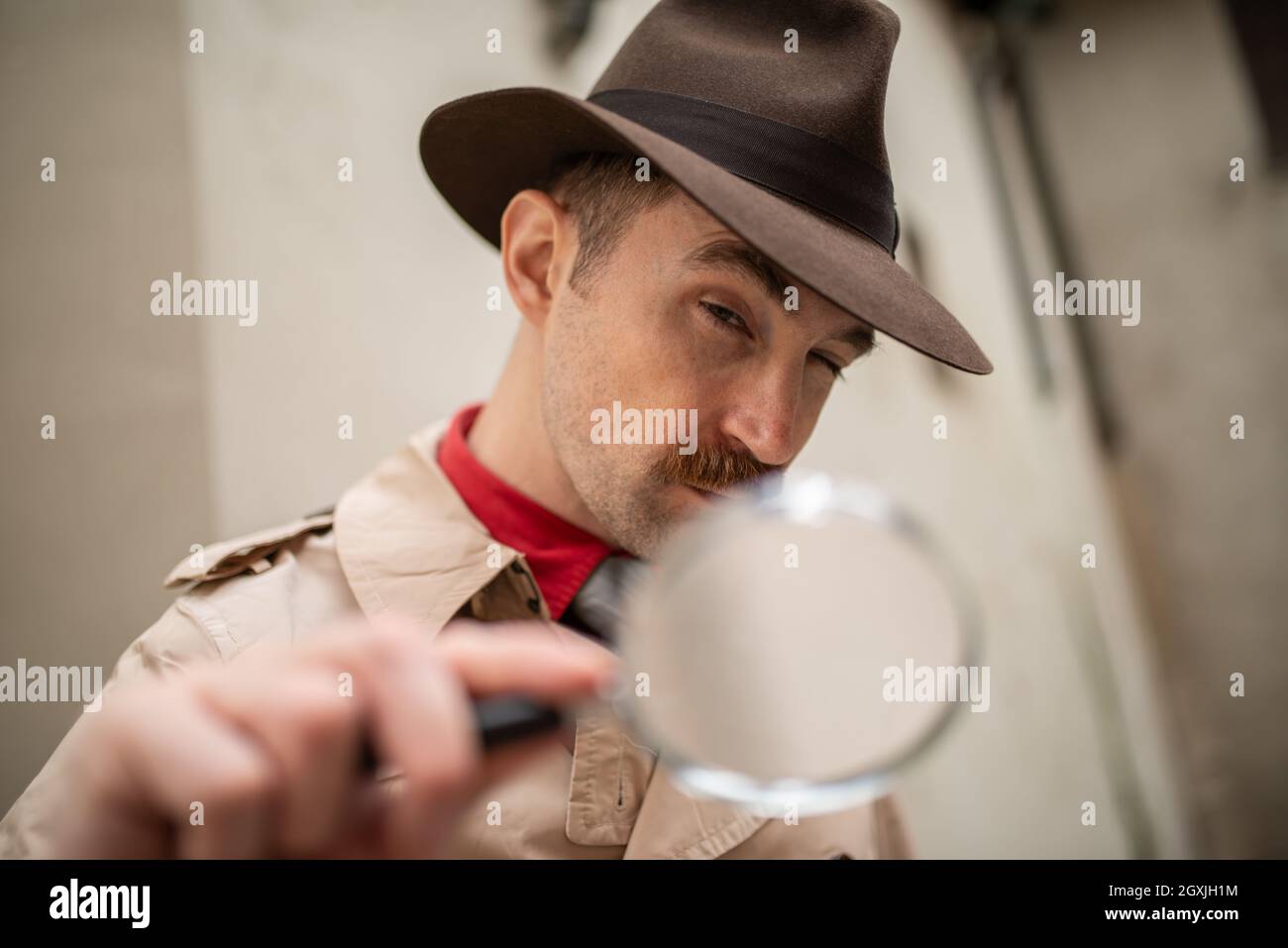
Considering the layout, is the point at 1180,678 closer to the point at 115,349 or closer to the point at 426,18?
the point at 426,18

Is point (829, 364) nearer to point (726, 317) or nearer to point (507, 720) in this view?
point (726, 317)

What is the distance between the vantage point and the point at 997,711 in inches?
106

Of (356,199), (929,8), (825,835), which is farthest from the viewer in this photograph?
(929,8)

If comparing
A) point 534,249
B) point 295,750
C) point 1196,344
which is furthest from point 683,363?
point 1196,344

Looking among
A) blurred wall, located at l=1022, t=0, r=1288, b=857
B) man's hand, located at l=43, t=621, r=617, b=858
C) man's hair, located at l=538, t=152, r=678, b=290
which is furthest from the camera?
blurred wall, located at l=1022, t=0, r=1288, b=857

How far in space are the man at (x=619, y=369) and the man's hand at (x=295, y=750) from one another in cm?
38

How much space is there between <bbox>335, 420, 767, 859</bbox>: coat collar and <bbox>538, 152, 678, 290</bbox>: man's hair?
1.36 feet

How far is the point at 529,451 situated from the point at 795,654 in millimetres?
730

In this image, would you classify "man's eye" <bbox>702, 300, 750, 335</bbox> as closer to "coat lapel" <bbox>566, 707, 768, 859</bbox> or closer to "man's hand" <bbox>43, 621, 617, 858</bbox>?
"coat lapel" <bbox>566, 707, 768, 859</bbox>

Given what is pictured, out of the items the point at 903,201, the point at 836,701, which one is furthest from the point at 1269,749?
the point at 836,701

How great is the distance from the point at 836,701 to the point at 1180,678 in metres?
3.63

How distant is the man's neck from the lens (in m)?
1.28

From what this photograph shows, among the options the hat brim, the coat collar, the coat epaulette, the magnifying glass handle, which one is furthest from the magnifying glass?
the coat epaulette

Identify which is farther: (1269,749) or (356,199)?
(1269,749)
